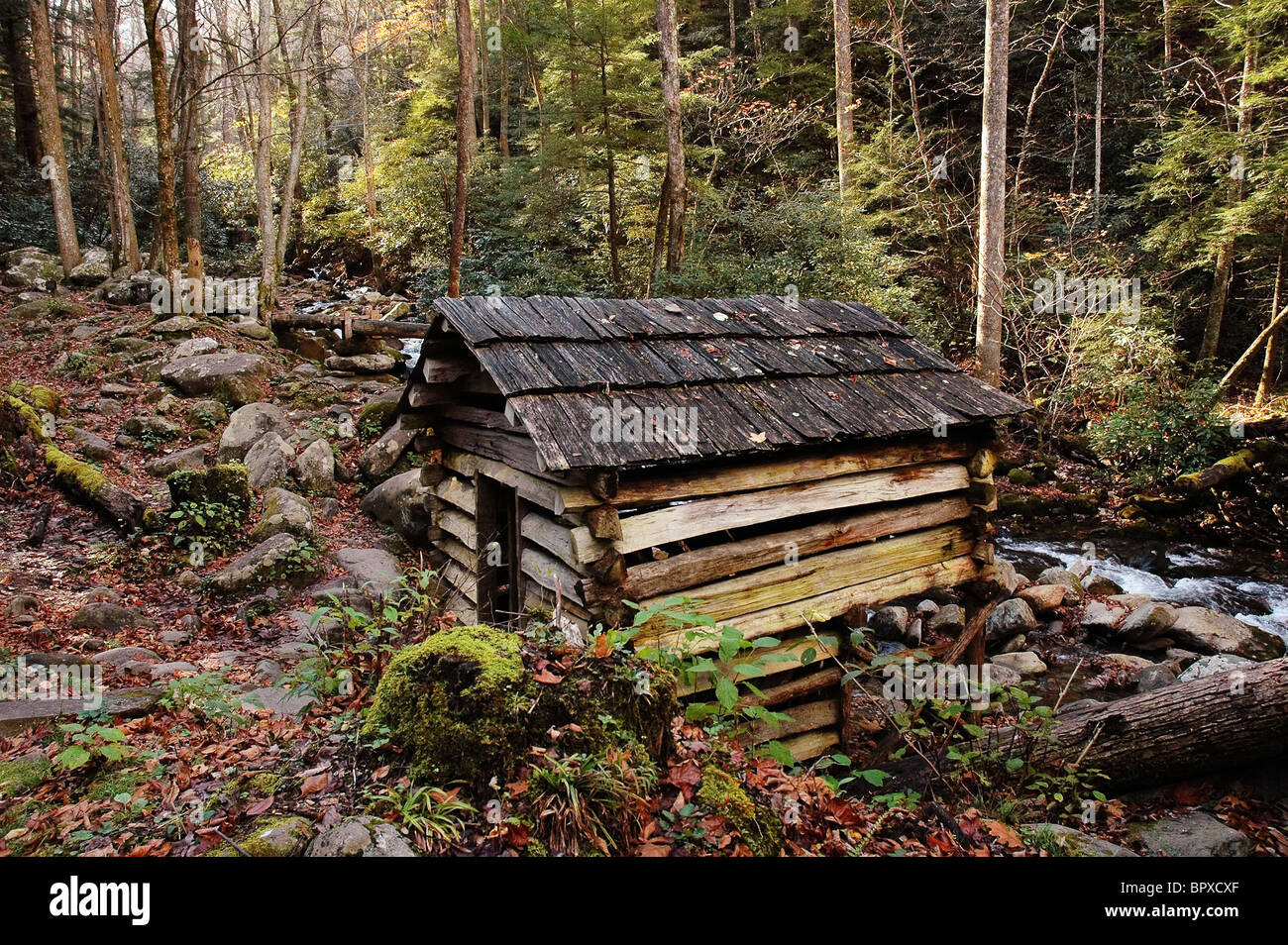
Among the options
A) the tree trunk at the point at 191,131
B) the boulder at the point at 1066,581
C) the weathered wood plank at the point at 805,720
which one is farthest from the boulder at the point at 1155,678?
the tree trunk at the point at 191,131

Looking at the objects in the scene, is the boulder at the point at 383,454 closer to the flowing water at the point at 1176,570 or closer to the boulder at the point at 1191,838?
the boulder at the point at 1191,838

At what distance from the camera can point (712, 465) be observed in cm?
535

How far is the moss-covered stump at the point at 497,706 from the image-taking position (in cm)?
276

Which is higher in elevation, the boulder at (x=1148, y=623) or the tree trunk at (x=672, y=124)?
the tree trunk at (x=672, y=124)

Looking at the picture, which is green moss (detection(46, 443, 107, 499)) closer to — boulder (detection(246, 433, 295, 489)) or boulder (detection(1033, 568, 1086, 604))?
boulder (detection(246, 433, 295, 489))

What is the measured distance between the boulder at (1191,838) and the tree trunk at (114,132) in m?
21.5

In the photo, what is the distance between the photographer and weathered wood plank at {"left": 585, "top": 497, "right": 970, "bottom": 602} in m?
5.10

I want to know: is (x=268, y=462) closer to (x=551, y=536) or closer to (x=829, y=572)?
(x=551, y=536)

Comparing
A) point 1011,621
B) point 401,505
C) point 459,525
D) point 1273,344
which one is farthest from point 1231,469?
point 401,505

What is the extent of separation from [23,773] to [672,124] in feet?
43.9

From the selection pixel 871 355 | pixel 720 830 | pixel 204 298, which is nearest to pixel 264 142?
pixel 204 298

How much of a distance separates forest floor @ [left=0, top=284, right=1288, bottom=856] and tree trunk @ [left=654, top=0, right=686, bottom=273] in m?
8.03

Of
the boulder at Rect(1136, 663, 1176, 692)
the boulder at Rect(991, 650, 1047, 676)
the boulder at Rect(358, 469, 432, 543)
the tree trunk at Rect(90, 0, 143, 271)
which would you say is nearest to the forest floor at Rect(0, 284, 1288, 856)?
the boulder at Rect(358, 469, 432, 543)
